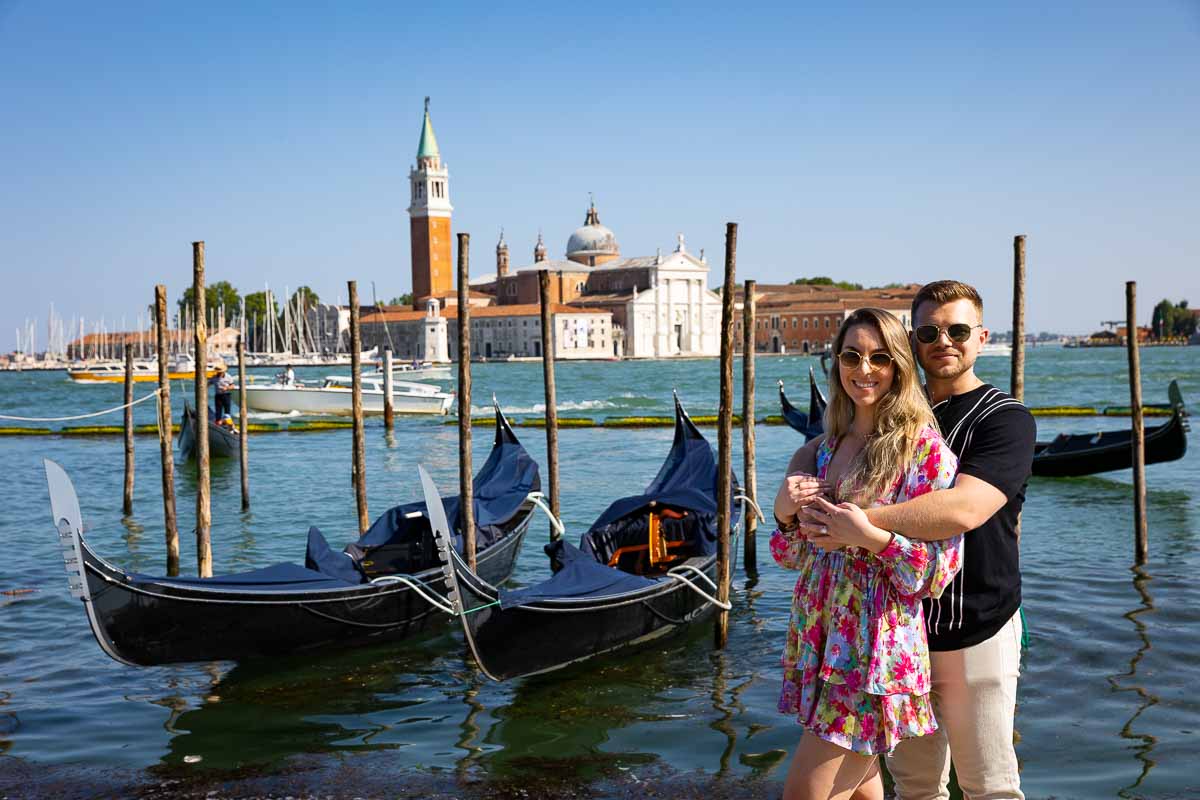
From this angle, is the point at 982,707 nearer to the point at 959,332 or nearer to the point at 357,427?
the point at 959,332

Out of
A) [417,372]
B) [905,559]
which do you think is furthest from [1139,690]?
[417,372]

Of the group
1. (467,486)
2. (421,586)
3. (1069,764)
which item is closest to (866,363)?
(1069,764)

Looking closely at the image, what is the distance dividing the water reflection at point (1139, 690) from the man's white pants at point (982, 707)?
1.62m

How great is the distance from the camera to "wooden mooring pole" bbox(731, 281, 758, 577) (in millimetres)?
5555

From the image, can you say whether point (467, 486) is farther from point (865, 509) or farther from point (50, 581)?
point (865, 509)

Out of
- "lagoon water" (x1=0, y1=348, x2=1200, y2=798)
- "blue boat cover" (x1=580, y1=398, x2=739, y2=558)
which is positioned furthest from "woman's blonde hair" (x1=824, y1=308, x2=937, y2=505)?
"blue boat cover" (x1=580, y1=398, x2=739, y2=558)

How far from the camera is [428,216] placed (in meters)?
59.6

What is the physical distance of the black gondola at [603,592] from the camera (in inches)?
141

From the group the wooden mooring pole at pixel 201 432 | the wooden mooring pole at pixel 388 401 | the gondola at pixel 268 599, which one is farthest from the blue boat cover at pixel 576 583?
the wooden mooring pole at pixel 388 401

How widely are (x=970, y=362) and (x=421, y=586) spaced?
10.1ft

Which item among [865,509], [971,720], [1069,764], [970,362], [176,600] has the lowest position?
[1069,764]

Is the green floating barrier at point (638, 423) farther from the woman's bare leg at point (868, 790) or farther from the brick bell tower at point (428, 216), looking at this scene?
the brick bell tower at point (428, 216)

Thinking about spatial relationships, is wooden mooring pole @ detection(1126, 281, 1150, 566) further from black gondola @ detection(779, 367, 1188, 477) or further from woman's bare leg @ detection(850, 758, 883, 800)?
woman's bare leg @ detection(850, 758, 883, 800)

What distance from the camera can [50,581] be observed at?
5734 millimetres
